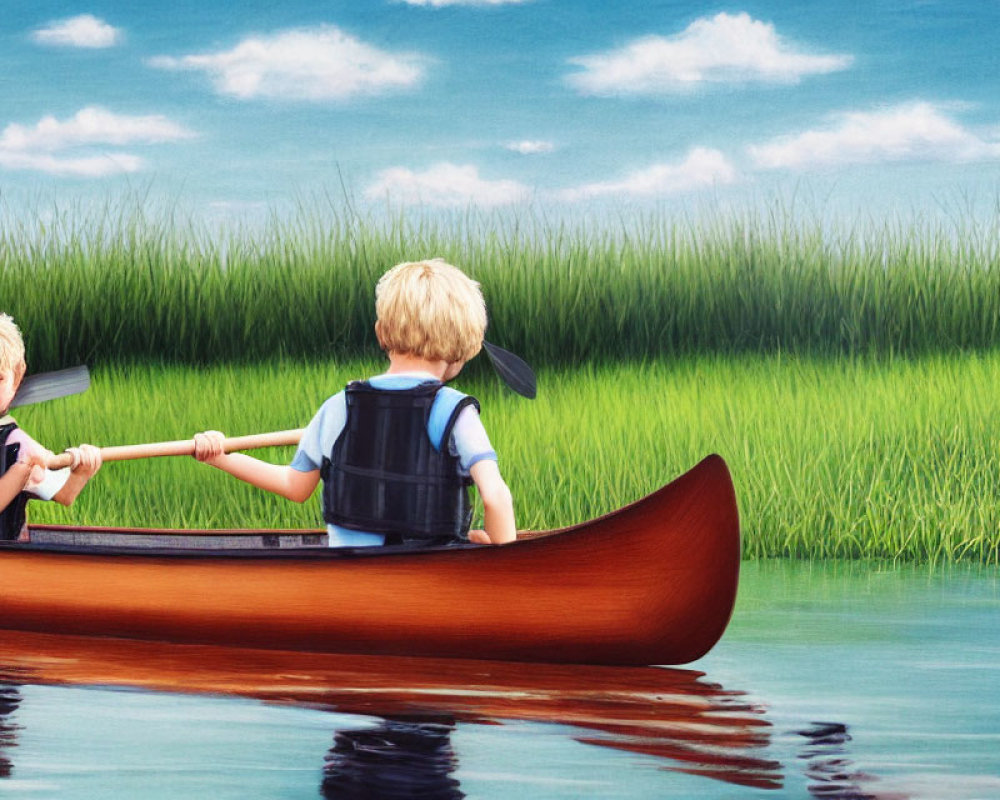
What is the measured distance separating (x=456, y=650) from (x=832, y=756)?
153 cm

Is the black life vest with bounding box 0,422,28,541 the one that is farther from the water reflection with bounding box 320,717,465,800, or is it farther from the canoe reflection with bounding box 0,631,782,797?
the water reflection with bounding box 320,717,465,800

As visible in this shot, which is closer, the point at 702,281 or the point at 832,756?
the point at 832,756

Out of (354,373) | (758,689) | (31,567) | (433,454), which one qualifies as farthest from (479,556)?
(354,373)

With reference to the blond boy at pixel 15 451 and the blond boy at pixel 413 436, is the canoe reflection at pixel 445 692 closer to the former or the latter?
the blond boy at pixel 413 436

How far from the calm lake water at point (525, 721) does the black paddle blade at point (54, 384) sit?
37.4 inches

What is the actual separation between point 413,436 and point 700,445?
4.05 metres

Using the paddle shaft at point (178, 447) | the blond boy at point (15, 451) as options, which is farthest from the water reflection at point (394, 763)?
the blond boy at point (15, 451)

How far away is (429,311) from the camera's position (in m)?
5.07

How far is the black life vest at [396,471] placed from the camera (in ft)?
17.1

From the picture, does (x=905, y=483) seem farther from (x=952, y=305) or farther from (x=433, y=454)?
(x=952, y=305)

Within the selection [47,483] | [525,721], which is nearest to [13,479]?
[47,483]

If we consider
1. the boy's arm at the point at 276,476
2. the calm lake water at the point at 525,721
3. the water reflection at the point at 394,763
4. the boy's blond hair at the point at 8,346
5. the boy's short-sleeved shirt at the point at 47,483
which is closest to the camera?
the water reflection at the point at 394,763

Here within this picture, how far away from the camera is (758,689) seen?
527 cm

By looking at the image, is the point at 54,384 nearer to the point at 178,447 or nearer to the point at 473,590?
the point at 178,447
